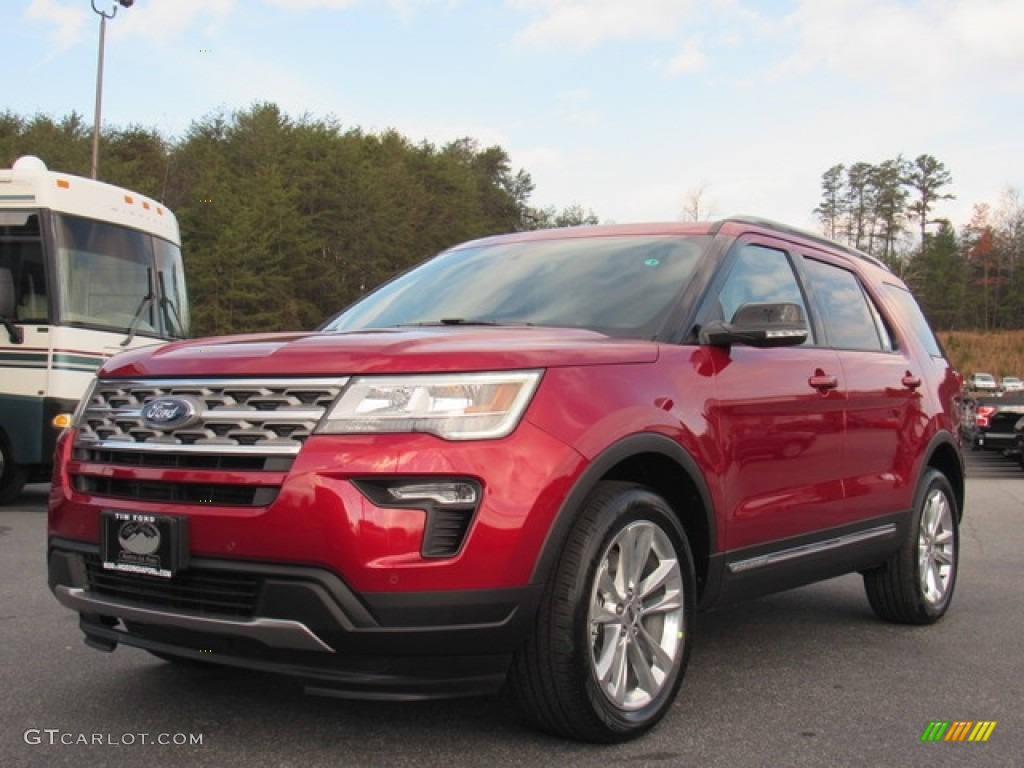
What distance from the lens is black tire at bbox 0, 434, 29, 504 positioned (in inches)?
389

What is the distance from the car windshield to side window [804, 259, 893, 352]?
96 centimetres

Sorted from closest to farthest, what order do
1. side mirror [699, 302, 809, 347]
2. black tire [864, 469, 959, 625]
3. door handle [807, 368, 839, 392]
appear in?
side mirror [699, 302, 809, 347]
door handle [807, 368, 839, 392]
black tire [864, 469, 959, 625]

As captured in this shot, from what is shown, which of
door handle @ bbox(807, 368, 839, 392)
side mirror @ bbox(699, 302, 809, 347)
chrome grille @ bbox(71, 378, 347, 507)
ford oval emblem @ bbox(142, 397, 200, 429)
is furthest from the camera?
door handle @ bbox(807, 368, 839, 392)

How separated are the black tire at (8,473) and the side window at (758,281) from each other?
784cm

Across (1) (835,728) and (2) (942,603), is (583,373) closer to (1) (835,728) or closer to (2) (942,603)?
(1) (835,728)

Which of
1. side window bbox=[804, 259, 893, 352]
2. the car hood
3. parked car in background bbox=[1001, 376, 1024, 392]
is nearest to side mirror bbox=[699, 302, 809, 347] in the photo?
the car hood

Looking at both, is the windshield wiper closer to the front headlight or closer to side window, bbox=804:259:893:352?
the front headlight

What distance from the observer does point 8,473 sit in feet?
32.5

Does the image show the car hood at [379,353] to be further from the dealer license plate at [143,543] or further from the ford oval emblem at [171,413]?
the dealer license plate at [143,543]

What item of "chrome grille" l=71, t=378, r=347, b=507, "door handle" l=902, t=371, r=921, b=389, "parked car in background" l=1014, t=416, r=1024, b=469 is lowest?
"parked car in background" l=1014, t=416, r=1024, b=469

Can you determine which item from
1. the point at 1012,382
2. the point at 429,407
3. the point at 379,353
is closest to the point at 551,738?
the point at 429,407

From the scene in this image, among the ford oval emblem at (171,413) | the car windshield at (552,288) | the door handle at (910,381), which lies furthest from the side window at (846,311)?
the ford oval emblem at (171,413)

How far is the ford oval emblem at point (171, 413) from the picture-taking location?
10.2 feet

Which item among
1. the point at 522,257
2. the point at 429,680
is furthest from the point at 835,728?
the point at 522,257
